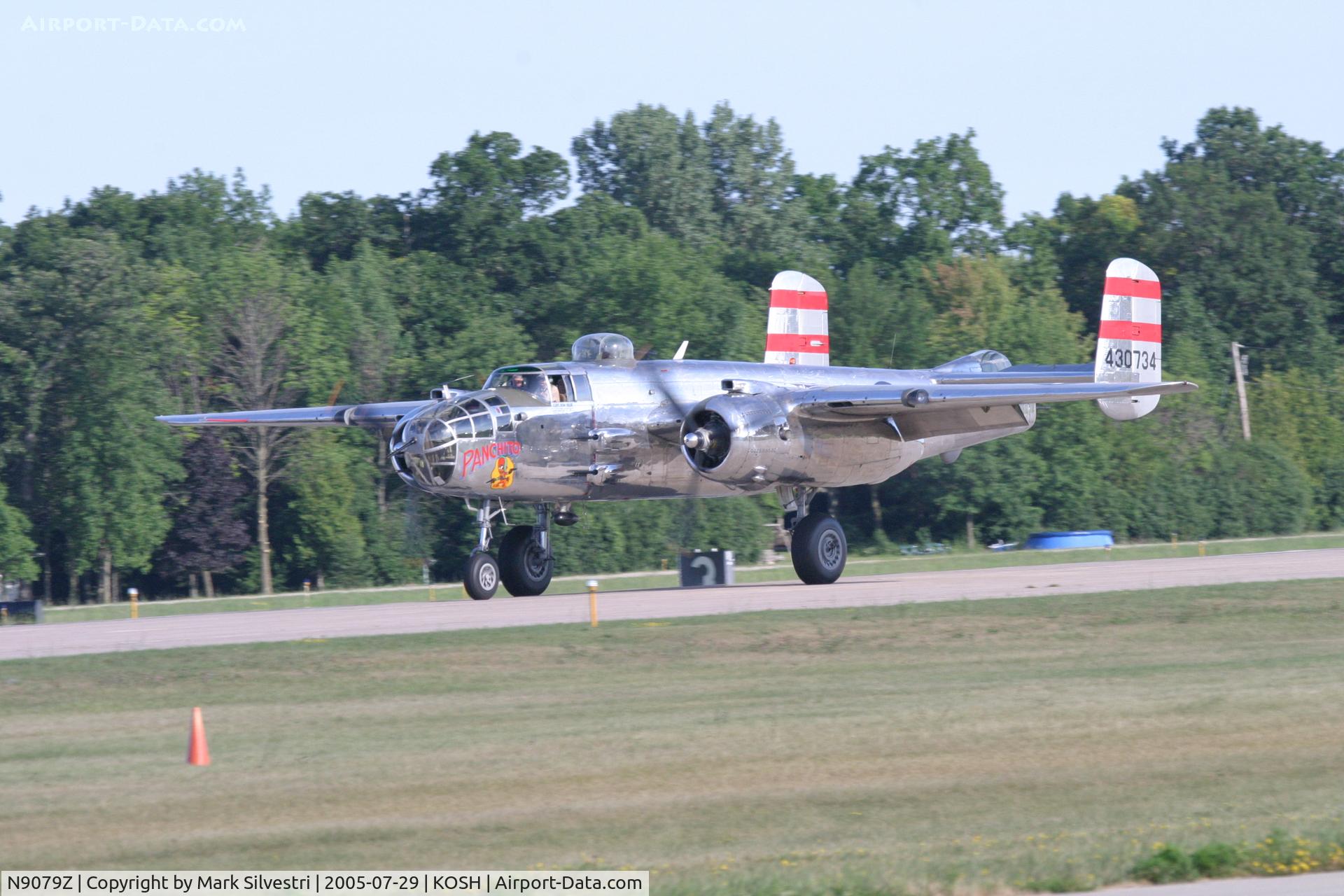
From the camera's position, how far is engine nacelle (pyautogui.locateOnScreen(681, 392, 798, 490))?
28453mm

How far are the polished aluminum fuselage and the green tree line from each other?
12.5ft

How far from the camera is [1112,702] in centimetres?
1809

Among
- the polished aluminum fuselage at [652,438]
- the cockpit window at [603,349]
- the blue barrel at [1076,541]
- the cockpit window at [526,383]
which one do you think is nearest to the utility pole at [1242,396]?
the blue barrel at [1076,541]

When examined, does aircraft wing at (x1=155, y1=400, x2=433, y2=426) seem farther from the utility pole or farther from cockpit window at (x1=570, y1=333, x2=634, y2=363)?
the utility pole

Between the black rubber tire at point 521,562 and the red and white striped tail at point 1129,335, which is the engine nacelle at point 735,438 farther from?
the red and white striped tail at point 1129,335

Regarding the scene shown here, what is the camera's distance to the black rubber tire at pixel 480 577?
29.3 m

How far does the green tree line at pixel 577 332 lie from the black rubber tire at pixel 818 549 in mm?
2634

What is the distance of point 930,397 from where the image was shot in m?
29.0

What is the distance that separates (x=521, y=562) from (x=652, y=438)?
3.47m

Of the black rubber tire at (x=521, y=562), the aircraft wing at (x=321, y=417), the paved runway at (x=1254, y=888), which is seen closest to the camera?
the paved runway at (x=1254, y=888)

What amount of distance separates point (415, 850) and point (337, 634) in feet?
44.1

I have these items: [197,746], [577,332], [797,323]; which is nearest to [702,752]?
[197,746]
